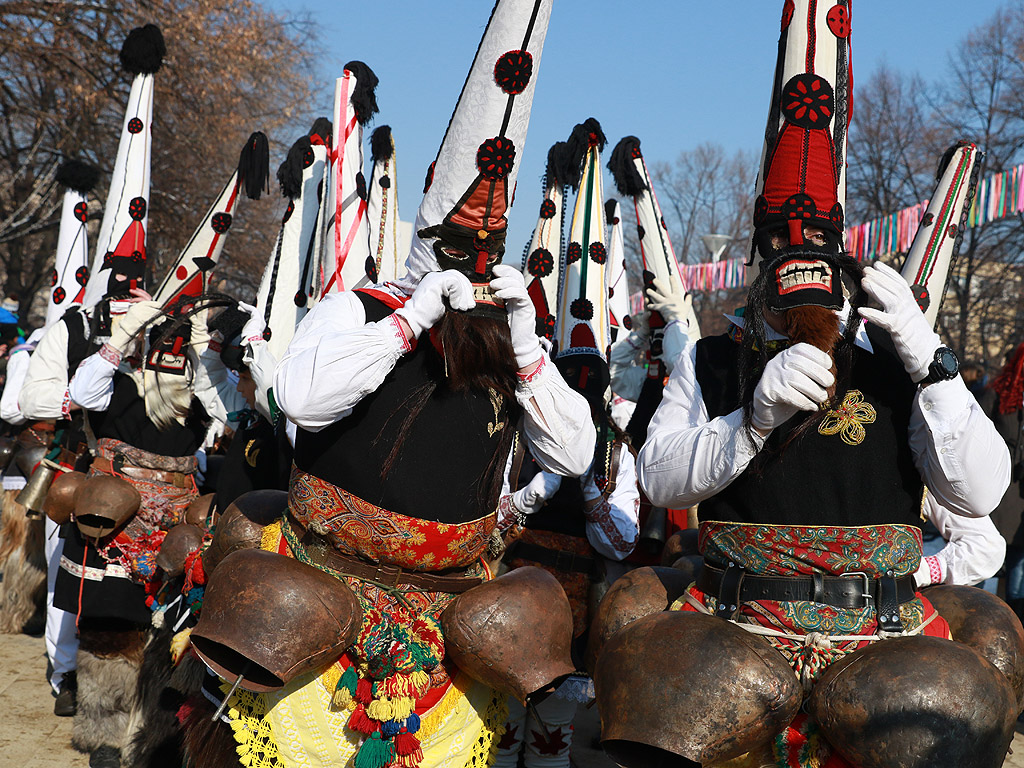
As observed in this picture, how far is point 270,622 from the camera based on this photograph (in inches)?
92.7

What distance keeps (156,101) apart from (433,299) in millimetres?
13541

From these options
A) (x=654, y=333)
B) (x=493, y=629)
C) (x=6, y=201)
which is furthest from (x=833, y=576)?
(x=6, y=201)

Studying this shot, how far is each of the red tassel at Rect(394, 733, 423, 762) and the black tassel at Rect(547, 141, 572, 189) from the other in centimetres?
358

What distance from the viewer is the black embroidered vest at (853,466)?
229 cm

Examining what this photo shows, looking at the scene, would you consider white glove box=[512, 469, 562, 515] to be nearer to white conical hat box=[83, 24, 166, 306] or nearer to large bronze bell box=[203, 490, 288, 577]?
large bronze bell box=[203, 490, 288, 577]

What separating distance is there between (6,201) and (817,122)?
15383mm

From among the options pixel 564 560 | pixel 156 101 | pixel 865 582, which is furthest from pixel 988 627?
pixel 156 101

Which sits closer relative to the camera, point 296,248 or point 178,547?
point 178,547

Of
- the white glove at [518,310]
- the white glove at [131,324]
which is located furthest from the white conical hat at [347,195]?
the white glove at [518,310]

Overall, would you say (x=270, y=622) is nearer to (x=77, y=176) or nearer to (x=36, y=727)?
(x=36, y=727)

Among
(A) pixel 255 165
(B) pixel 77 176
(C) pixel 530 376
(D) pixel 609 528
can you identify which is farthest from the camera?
(B) pixel 77 176

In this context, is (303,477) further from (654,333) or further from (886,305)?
(654,333)

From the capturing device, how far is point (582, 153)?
18.1ft

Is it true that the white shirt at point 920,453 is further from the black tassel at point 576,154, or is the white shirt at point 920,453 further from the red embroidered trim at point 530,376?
the black tassel at point 576,154
